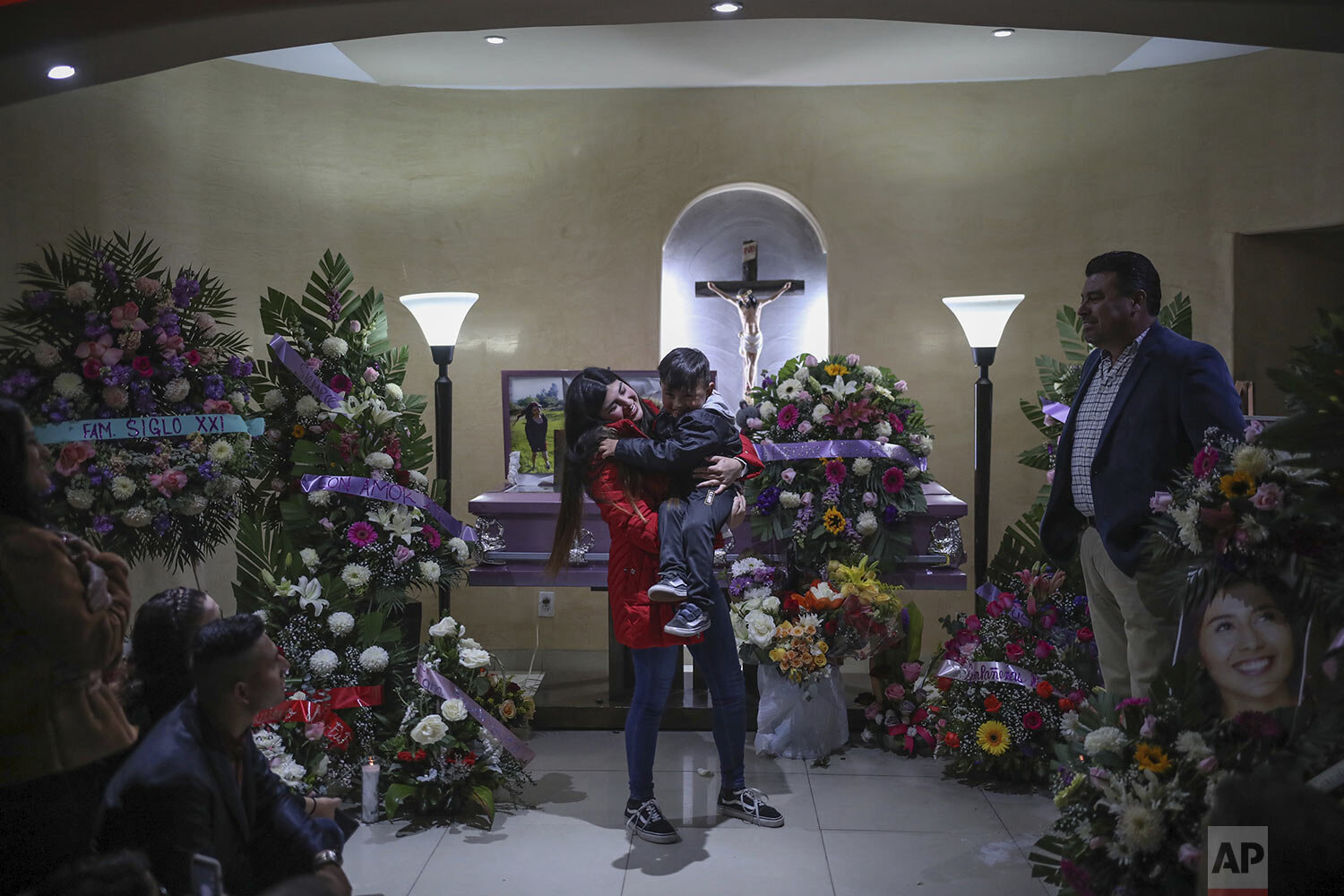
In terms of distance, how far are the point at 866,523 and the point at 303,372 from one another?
7.43ft

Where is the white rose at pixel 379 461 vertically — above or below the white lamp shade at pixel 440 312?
below

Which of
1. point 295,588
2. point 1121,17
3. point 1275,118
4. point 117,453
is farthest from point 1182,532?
point 1275,118

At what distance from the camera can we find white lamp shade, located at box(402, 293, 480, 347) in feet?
14.5

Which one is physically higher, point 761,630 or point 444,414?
point 444,414

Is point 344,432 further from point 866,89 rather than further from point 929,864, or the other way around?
point 866,89

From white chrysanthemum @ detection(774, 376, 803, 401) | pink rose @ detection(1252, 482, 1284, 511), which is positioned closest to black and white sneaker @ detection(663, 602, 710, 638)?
white chrysanthemum @ detection(774, 376, 803, 401)

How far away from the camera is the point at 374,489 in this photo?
12.9 ft

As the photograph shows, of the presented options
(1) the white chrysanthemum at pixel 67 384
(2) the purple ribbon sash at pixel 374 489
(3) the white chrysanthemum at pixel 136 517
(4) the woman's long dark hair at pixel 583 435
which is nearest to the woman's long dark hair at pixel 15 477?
(1) the white chrysanthemum at pixel 67 384

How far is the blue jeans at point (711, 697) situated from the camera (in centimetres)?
347

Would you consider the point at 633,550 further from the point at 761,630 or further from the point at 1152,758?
the point at 1152,758

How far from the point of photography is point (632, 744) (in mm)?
3525

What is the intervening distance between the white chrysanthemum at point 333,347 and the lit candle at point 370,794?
1.47 metres

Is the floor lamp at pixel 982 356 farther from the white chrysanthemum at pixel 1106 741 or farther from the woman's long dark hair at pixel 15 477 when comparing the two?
the woman's long dark hair at pixel 15 477

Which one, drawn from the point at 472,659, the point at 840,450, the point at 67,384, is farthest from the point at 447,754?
the point at 840,450
